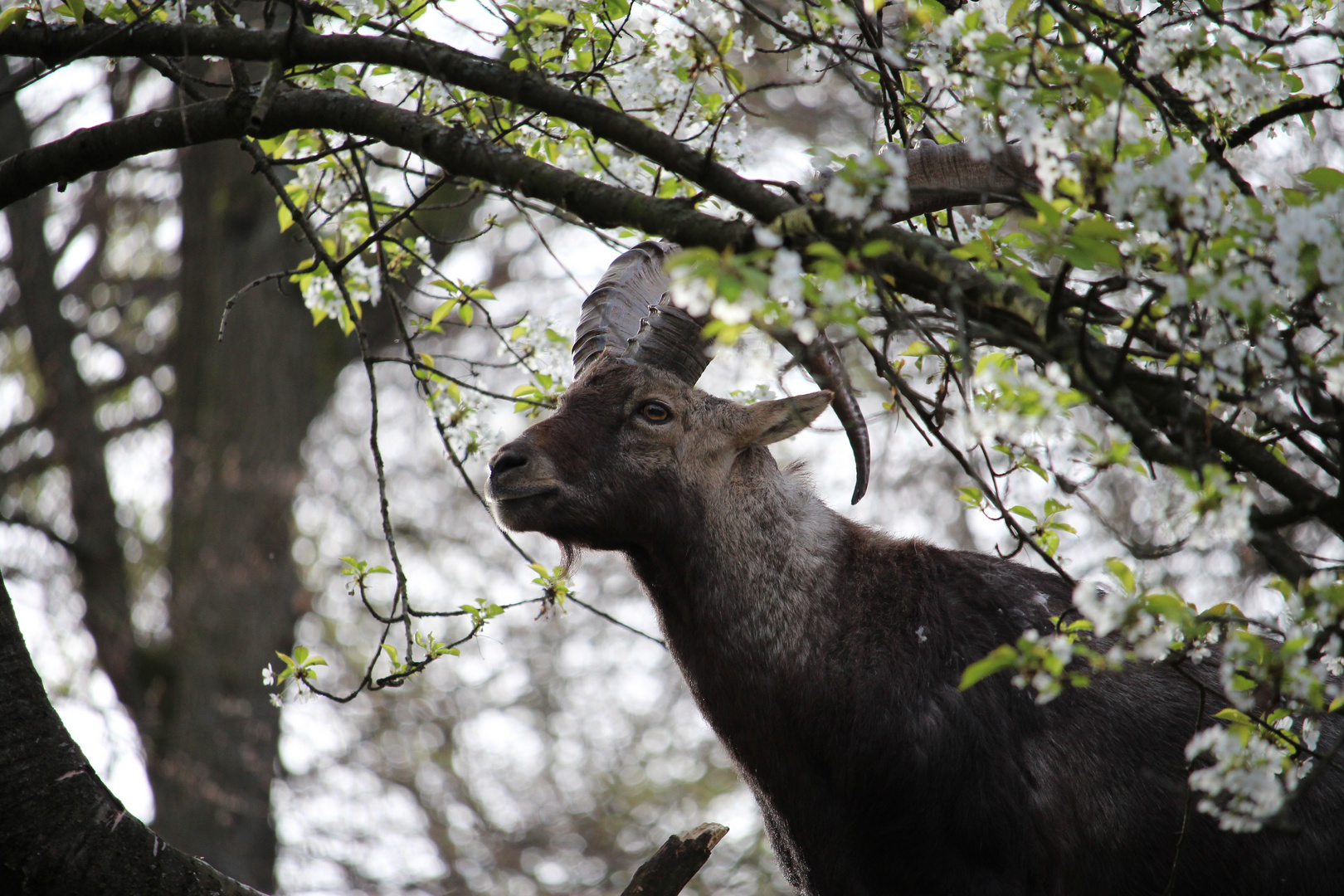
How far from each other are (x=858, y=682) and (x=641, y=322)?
2.11 meters

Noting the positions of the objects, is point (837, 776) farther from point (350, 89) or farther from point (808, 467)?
point (350, 89)

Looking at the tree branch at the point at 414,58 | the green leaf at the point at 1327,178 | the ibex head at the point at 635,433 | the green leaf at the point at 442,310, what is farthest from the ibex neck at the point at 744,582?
the green leaf at the point at 1327,178

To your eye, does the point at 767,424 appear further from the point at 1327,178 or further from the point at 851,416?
the point at 1327,178

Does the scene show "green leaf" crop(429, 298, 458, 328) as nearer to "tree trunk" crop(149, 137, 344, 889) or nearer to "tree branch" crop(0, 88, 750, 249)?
"tree branch" crop(0, 88, 750, 249)

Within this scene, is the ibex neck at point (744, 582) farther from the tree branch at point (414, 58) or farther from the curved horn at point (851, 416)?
the tree branch at point (414, 58)

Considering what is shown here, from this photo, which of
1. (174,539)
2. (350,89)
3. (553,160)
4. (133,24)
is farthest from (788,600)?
(174,539)

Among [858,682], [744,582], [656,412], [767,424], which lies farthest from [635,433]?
[858,682]

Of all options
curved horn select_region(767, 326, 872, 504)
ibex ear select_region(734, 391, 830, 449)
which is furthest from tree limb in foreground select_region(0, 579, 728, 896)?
curved horn select_region(767, 326, 872, 504)

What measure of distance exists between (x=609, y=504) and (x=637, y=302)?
4.03ft

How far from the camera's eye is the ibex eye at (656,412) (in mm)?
5199

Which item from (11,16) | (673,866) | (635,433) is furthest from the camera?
(635,433)

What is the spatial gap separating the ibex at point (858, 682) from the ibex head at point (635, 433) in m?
0.01

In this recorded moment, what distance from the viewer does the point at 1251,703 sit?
8.82 feet

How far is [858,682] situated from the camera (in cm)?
464
